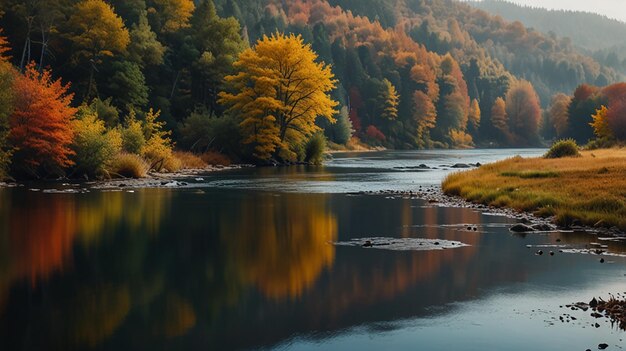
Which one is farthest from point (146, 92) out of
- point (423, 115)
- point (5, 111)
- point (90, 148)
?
point (423, 115)

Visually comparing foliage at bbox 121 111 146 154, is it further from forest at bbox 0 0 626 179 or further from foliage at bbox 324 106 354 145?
foliage at bbox 324 106 354 145

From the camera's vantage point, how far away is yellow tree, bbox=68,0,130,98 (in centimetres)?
7194

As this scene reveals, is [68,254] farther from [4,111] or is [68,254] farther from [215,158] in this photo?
[215,158]

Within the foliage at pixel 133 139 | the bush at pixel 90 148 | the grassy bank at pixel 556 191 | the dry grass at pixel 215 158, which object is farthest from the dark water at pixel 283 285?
the dry grass at pixel 215 158

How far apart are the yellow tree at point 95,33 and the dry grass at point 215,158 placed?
1287 cm

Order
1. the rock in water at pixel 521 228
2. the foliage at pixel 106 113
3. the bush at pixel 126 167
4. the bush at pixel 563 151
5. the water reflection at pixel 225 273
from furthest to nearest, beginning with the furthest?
the foliage at pixel 106 113 < the bush at pixel 563 151 < the bush at pixel 126 167 < the rock in water at pixel 521 228 < the water reflection at pixel 225 273

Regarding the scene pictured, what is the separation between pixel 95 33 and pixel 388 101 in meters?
102

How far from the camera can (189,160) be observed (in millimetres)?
69688

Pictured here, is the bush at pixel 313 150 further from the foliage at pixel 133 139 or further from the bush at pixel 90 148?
the bush at pixel 90 148

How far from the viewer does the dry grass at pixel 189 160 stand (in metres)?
68.8

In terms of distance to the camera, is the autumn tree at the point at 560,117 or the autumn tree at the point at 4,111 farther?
the autumn tree at the point at 560,117

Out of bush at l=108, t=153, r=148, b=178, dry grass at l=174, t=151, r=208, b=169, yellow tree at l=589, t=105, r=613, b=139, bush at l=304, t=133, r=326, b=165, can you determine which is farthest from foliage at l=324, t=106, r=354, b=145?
bush at l=108, t=153, r=148, b=178

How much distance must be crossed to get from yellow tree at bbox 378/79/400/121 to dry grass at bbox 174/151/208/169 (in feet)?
320

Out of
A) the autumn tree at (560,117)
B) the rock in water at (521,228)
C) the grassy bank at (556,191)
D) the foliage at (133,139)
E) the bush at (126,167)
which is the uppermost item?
the autumn tree at (560,117)
